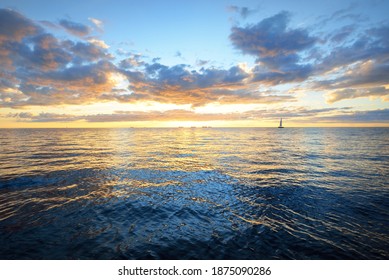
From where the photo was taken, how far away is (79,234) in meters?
9.61

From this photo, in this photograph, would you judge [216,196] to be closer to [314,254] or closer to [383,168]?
[314,254]

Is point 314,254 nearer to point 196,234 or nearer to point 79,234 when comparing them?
point 196,234

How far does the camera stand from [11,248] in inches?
333

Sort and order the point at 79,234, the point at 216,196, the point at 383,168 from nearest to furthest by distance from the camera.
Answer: the point at 79,234, the point at 216,196, the point at 383,168

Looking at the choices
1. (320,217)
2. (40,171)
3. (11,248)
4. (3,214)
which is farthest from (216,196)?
(40,171)

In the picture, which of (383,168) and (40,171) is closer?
(40,171)

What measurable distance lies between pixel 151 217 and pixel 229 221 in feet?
15.8

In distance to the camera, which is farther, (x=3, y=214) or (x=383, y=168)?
(x=383, y=168)

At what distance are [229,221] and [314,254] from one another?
14.2ft
